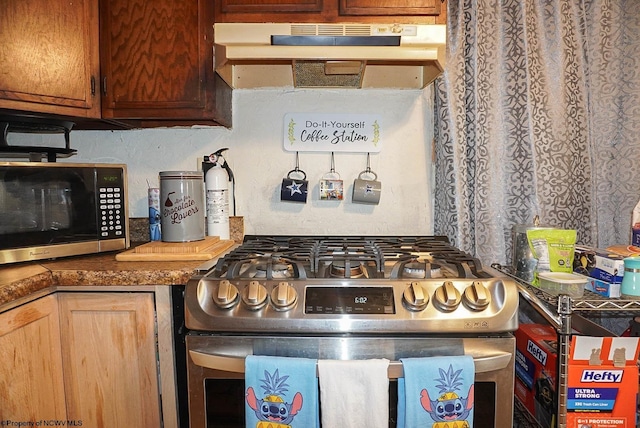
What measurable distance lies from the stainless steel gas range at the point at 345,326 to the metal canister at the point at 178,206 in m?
0.36

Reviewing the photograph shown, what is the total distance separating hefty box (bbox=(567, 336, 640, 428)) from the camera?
1118mm

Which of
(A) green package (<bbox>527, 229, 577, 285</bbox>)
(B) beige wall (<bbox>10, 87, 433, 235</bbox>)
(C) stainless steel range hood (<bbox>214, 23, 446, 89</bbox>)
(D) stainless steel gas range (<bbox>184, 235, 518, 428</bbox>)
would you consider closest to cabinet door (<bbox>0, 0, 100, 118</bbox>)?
(B) beige wall (<bbox>10, 87, 433, 235</bbox>)

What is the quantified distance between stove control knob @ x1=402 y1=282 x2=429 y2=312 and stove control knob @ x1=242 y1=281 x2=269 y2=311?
0.34m

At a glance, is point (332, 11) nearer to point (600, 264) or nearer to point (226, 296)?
point (226, 296)

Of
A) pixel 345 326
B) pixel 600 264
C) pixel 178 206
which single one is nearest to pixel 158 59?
pixel 178 206

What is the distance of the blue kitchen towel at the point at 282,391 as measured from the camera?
0.96m

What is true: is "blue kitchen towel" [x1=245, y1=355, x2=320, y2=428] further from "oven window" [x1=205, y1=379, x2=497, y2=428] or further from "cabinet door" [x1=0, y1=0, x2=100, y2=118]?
"cabinet door" [x1=0, y1=0, x2=100, y2=118]

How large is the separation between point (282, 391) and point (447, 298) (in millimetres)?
446

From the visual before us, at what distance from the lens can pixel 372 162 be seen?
1.70m

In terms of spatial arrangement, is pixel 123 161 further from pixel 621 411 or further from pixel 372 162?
pixel 621 411

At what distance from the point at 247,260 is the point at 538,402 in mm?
983

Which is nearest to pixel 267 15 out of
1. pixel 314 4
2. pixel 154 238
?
pixel 314 4

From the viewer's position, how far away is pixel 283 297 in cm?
100

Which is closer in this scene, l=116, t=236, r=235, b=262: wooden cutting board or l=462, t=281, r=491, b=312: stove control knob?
l=462, t=281, r=491, b=312: stove control knob
